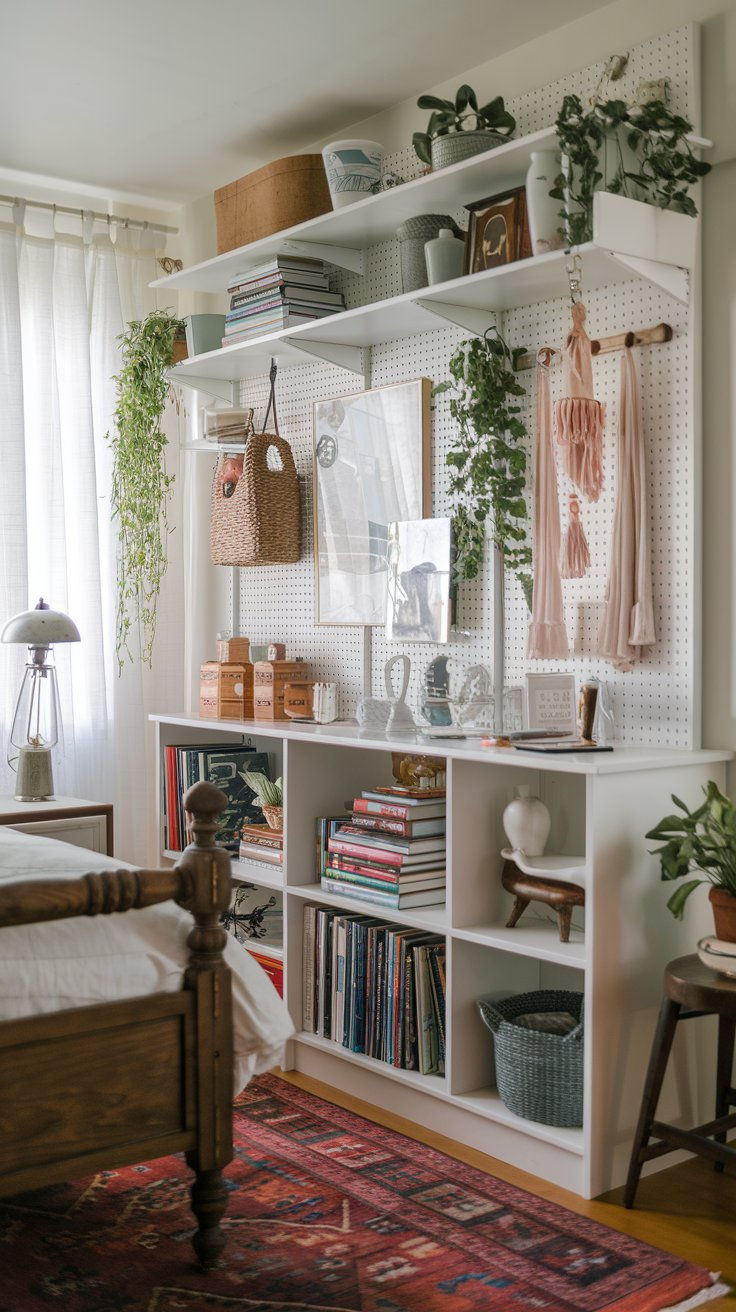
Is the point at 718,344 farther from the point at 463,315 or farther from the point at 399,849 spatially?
the point at 399,849

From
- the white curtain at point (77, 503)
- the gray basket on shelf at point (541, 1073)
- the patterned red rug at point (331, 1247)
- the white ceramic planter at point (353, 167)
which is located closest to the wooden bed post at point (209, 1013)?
the patterned red rug at point (331, 1247)

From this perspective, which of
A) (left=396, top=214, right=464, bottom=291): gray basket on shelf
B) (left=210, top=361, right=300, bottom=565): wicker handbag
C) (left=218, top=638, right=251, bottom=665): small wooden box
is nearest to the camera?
(left=396, top=214, right=464, bottom=291): gray basket on shelf

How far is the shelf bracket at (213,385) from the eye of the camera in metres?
4.07

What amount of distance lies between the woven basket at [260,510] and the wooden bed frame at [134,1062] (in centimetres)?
174

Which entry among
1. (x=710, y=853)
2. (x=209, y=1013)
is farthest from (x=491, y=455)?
(x=209, y=1013)

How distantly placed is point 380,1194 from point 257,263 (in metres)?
2.63

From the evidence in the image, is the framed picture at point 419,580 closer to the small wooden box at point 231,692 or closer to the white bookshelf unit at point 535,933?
the white bookshelf unit at point 535,933

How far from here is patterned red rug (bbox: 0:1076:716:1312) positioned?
2057mm

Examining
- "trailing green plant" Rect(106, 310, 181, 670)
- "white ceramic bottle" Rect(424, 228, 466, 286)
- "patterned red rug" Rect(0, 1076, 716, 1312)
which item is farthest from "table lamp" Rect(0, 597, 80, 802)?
"white ceramic bottle" Rect(424, 228, 466, 286)

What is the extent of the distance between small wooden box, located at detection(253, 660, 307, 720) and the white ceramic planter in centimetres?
132

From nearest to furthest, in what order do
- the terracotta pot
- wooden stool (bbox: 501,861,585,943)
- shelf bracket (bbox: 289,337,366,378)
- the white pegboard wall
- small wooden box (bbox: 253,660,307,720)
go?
1. the terracotta pot
2. wooden stool (bbox: 501,861,585,943)
3. the white pegboard wall
4. shelf bracket (bbox: 289,337,366,378)
5. small wooden box (bbox: 253,660,307,720)

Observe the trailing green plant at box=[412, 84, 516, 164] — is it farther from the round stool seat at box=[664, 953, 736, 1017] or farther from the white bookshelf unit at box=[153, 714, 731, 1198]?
the round stool seat at box=[664, 953, 736, 1017]

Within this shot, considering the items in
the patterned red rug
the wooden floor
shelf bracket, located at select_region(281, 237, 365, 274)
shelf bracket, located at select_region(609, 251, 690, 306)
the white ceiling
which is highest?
the white ceiling

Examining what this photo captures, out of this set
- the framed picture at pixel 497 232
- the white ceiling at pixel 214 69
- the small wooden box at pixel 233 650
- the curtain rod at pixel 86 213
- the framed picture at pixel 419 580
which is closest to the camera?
the framed picture at pixel 497 232
